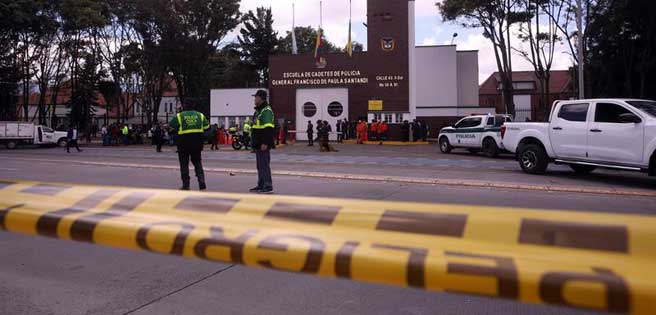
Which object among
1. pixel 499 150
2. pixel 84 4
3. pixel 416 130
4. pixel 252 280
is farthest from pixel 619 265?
pixel 84 4

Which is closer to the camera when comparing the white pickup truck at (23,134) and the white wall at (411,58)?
the white wall at (411,58)

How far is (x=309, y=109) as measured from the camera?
36.3m

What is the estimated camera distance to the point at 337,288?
169 inches

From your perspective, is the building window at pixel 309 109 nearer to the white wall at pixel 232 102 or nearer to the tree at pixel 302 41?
the white wall at pixel 232 102

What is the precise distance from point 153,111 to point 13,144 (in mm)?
11641

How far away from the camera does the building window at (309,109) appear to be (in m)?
36.2

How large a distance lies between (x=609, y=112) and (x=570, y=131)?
95 centimetres

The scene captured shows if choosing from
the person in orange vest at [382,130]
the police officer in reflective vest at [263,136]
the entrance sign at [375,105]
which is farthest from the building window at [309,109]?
the police officer in reflective vest at [263,136]

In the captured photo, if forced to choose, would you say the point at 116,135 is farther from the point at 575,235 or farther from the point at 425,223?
the point at 575,235

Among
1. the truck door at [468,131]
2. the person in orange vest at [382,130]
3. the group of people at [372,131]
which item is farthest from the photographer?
the person in orange vest at [382,130]

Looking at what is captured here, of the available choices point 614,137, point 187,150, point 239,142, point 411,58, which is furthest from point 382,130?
point 187,150

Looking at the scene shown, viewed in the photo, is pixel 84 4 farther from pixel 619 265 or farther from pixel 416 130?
pixel 619 265

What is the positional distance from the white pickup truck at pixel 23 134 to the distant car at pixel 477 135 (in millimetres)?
27470

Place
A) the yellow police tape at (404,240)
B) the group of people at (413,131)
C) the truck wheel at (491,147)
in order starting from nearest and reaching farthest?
1. the yellow police tape at (404,240)
2. the truck wheel at (491,147)
3. the group of people at (413,131)
